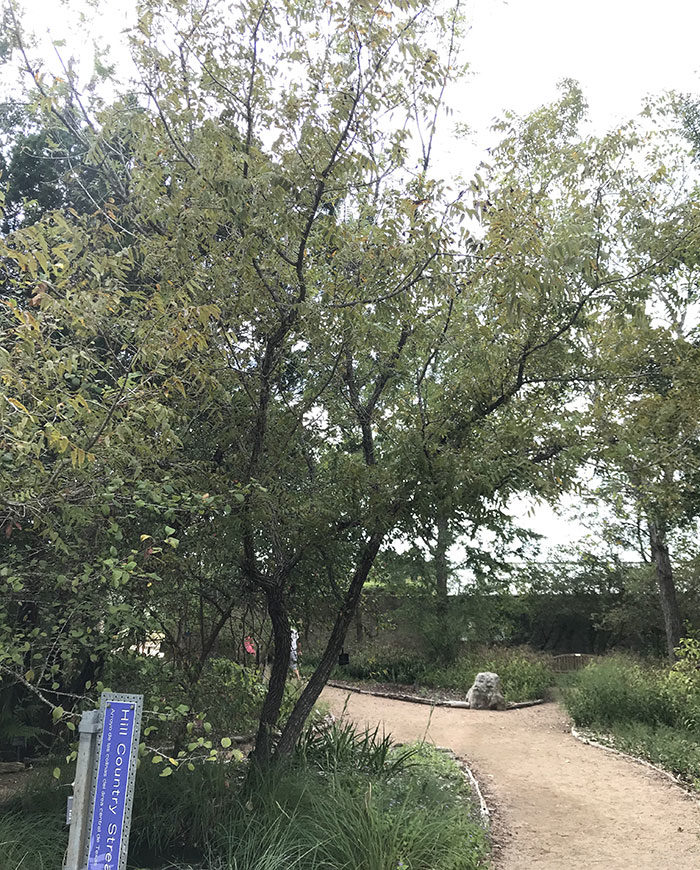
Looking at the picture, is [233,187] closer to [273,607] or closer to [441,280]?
[441,280]

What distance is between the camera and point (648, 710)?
27.1 feet

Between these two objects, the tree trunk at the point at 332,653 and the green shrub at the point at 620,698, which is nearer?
the tree trunk at the point at 332,653

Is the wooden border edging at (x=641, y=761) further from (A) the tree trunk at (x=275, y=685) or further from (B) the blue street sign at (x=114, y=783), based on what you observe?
(B) the blue street sign at (x=114, y=783)

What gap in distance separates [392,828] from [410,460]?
2.21 meters

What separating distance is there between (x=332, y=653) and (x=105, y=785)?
3190 mm

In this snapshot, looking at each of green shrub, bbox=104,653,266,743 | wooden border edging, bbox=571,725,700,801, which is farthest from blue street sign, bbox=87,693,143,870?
wooden border edging, bbox=571,725,700,801

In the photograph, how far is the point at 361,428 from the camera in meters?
5.77

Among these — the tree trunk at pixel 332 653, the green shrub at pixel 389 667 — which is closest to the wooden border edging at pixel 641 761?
the tree trunk at pixel 332 653

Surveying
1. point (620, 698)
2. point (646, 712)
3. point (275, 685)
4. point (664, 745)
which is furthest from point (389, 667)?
point (275, 685)

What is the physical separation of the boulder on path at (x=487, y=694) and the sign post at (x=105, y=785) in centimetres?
977

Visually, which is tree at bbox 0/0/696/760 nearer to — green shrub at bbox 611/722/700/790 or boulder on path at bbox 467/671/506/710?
green shrub at bbox 611/722/700/790

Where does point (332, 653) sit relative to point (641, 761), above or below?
above

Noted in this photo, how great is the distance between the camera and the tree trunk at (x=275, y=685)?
5180 millimetres

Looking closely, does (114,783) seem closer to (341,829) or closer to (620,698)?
(341,829)
